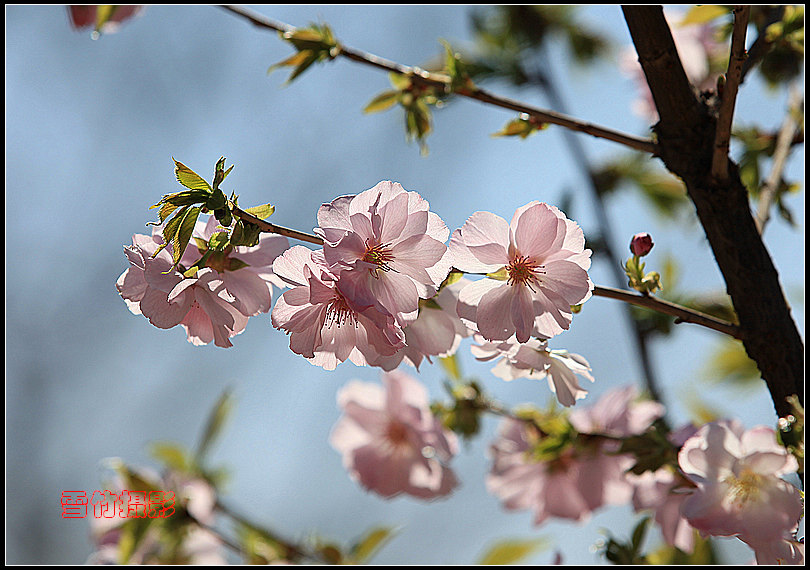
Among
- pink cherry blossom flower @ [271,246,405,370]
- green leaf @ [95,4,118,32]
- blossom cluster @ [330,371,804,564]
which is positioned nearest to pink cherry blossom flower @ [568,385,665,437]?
blossom cluster @ [330,371,804,564]

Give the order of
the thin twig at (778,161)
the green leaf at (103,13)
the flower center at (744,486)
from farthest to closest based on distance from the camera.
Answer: the green leaf at (103,13)
the thin twig at (778,161)
the flower center at (744,486)

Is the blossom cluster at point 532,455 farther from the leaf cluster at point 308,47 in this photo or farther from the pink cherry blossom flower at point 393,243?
the leaf cluster at point 308,47

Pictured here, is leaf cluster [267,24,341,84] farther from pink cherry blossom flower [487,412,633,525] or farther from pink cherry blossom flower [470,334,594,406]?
pink cherry blossom flower [487,412,633,525]

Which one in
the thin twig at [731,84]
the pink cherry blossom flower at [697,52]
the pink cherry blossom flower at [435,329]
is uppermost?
the pink cherry blossom flower at [697,52]

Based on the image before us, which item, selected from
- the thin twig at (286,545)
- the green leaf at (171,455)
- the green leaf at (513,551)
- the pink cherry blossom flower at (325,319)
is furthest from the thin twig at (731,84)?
the green leaf at (171,455)

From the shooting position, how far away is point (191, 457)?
97 centimetres

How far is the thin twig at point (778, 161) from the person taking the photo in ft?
1.85

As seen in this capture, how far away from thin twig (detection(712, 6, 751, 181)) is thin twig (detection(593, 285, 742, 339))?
0.34 ft

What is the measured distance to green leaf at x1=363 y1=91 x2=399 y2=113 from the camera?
602mm

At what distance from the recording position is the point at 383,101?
0.60 meters

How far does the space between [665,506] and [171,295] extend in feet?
1.57

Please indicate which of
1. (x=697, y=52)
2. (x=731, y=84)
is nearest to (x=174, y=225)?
(x=731, y=84)

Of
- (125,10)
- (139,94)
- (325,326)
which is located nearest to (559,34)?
(125,10)

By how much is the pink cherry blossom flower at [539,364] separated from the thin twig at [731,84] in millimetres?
164
